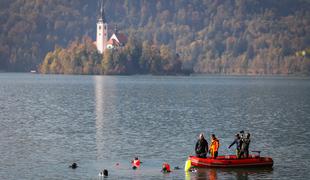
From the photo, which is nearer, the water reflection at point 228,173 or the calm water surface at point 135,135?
the water reflection at point 228,173

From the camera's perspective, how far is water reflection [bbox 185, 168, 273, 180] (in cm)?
5806

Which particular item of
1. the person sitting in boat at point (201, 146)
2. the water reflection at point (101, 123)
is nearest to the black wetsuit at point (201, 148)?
the person sitting in boat at point (201, 146)

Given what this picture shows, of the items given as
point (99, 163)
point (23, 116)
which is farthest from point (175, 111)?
point (99, 163)

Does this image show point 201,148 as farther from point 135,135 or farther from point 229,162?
point 135,135

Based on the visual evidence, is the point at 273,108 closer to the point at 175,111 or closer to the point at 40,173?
the point at 175,111

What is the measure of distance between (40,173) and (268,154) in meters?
21.6

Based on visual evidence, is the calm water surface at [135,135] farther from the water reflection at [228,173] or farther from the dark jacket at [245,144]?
the dark jacket at [245,144]

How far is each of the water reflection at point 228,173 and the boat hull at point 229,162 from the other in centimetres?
33

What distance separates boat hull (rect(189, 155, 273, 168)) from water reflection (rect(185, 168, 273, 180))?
0.33 metres

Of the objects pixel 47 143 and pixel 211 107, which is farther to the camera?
pixel 211 107

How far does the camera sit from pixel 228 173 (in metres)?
59.5

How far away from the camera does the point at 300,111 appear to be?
4919 inches

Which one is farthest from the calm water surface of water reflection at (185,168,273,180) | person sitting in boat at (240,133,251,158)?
person sitting in boat at (240,133,251,158)

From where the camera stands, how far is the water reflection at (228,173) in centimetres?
5806
